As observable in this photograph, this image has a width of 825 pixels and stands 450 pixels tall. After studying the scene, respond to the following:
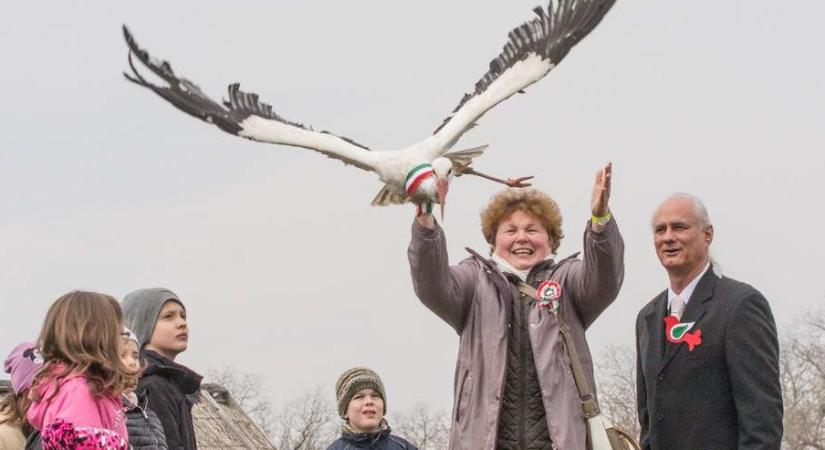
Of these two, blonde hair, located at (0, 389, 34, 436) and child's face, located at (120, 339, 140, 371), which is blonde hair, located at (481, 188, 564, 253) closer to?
child's face, located at (120, 339, 140, 371)

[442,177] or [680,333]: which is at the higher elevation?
[442,177]

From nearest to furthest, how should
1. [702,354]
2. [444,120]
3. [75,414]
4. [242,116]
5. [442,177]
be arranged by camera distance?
[75,414] < [702,354] < [442,177] < [444,120] < [242,116]

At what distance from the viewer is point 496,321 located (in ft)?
20.8

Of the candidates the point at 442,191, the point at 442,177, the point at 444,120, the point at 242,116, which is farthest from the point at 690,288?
the point at 242,116

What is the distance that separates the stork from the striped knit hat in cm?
112

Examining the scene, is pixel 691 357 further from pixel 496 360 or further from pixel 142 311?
pixel 142 311

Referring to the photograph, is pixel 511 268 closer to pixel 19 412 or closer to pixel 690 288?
pixel 690 288

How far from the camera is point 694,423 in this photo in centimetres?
590

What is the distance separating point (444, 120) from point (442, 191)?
1.63 meters

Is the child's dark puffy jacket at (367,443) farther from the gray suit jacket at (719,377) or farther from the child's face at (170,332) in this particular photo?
the gray suit jacket at (719,377)

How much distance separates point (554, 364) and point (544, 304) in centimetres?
29

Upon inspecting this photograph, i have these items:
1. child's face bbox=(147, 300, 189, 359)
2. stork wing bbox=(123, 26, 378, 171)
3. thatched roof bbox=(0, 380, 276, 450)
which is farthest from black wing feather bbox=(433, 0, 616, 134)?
thatched roof bbox=(0, 380, 276, 450)

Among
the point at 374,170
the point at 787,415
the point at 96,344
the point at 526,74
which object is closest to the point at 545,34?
the point at 526,74

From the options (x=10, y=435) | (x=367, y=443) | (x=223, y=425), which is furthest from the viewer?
(x=223, y=425)
